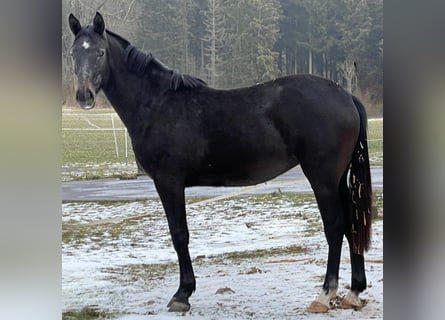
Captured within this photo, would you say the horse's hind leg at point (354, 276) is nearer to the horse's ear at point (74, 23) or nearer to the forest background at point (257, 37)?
the forest background at point (257, 37)

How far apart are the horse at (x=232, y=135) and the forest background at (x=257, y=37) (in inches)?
2.9

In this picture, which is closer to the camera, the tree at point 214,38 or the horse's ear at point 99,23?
the horse's ear at point 99,23

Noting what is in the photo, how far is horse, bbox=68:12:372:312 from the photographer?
2.45 meters

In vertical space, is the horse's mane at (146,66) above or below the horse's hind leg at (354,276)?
above

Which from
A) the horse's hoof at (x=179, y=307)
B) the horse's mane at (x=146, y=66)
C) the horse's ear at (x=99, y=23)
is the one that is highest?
the horse's ear at (x=99, y=23)

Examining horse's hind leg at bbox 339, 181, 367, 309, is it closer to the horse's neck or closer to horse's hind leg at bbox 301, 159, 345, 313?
horse's hind leg at bbox 301, 159, 345, 313

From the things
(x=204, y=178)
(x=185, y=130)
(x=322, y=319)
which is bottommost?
(x=322, y=319)

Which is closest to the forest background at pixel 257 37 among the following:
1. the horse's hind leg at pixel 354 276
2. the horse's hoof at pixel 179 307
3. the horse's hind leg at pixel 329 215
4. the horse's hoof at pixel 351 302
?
the horse's hind leg at pixel 329 215

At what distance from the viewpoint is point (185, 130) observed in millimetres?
2480

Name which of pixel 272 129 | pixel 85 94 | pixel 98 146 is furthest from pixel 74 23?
pixel 272 129

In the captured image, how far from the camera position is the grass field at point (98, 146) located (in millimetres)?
2527
